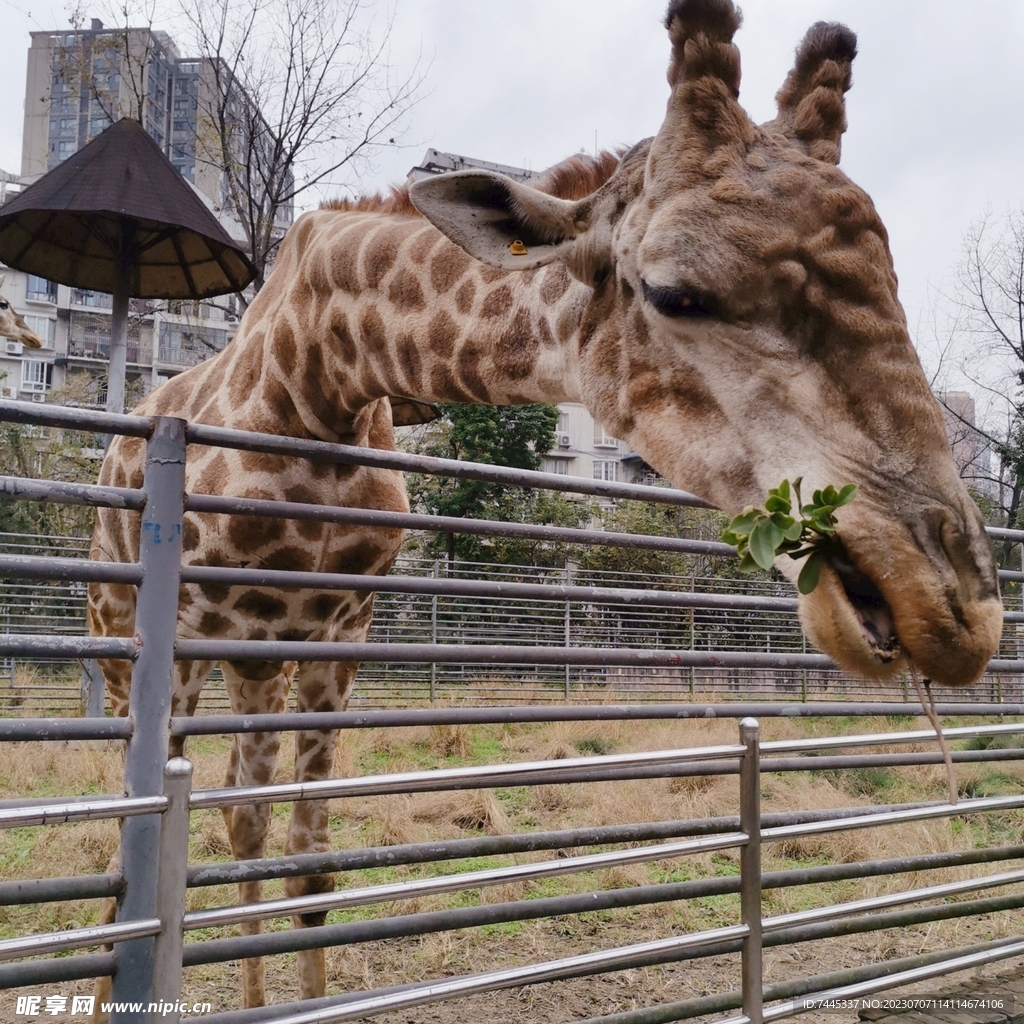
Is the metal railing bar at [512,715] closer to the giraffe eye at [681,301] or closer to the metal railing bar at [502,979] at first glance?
the metal railing bar at [502,979]

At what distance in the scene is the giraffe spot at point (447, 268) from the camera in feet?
8.89

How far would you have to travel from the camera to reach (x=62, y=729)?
1593 mm

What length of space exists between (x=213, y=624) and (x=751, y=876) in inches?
70.9

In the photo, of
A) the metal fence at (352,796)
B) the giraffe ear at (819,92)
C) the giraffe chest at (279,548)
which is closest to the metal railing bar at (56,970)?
the metal fence at (352,796)

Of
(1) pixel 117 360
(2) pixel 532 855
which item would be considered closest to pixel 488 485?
(1) pixel 117 360

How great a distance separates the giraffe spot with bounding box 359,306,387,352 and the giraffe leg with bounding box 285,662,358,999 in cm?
118

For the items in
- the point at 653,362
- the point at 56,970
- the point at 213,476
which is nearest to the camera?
the point at 56,970

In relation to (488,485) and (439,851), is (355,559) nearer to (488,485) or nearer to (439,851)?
(439,851)

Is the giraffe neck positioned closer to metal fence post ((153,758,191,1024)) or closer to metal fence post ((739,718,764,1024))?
metal fence post ((739,718,764,1024))

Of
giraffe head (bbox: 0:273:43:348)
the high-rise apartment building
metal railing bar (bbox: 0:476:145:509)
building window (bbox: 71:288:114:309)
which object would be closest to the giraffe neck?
metal railing bar (bbox: 0:476:145:509)

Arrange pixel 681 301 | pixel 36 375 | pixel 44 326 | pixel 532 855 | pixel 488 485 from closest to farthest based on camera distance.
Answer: pixel 681 301 < pixel 532 855 < pixel 488 485 < pixel 36 375 < pixel 44 326

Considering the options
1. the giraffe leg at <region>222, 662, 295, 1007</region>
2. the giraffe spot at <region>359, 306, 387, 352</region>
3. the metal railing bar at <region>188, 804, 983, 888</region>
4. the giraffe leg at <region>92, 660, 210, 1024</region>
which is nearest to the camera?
the metal railing bar at <region>188, 804, 983, 888</region>

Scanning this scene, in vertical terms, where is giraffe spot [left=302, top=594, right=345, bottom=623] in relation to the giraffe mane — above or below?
below

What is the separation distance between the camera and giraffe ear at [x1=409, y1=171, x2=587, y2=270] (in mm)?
2229
